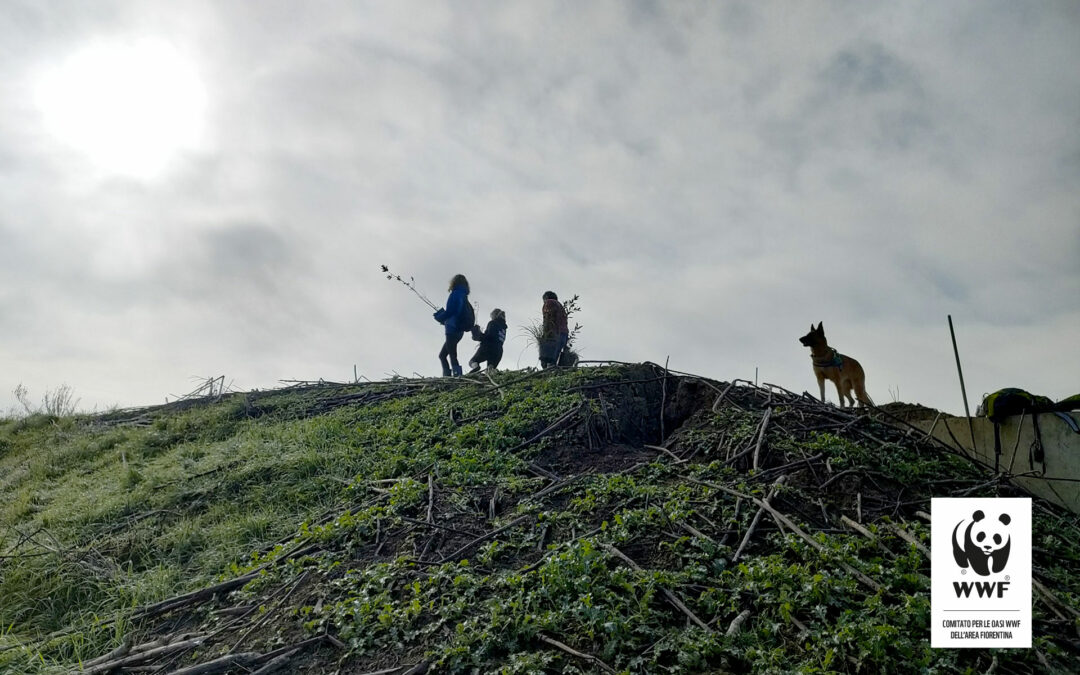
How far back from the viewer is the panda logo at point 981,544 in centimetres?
422

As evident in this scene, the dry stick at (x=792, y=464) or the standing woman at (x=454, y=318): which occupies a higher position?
the standing woman at (x=454, y=318)

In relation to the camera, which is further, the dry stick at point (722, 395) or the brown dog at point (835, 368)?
the brown dog at point (835, 368)

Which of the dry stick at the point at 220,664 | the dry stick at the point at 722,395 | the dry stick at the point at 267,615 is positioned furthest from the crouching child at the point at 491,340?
the dry stick at the point at 220,664

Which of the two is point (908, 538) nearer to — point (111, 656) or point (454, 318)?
point (111, 656)

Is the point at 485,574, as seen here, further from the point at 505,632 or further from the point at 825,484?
the point at 825,484

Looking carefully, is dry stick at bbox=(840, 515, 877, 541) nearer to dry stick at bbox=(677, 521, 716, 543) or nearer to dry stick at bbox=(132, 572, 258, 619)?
dry stick at bbox=(677, 521, 716, 543)

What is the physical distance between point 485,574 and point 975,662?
274 centimetres

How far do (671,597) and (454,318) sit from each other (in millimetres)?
8775

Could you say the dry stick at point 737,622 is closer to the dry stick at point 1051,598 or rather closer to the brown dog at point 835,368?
the dry stick at point 1051,598

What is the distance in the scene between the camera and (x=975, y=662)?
3.40 metres

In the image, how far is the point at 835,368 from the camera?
10703mm

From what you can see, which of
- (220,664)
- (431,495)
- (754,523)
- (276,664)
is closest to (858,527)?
(754,523)

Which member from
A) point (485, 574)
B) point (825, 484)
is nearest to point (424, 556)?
point (485, 574)

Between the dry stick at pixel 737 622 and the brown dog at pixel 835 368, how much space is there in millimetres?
7344
